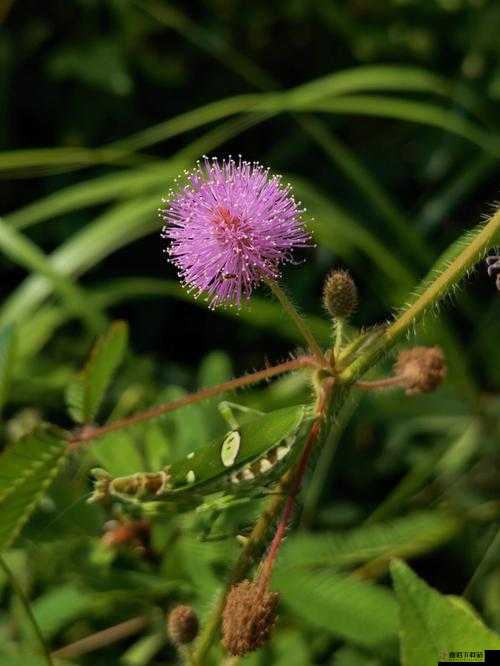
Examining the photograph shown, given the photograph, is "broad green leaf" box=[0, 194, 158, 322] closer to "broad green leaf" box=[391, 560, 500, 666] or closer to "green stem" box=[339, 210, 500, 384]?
"green stem" box=[339, 210, 500, 384]

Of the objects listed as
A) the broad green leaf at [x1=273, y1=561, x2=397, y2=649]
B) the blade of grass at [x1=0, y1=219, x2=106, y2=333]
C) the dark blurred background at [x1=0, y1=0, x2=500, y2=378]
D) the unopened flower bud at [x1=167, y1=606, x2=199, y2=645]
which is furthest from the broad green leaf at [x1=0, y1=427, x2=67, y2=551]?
the dark blurred background at [x1=0, y1=0, x2=500, y2=378]

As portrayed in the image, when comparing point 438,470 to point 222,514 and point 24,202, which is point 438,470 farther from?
point 24,202

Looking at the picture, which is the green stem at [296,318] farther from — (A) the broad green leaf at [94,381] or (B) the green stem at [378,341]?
(A) the broad green leaf at [94,381]

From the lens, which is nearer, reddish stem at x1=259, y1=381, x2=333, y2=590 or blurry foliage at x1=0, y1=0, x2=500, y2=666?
reddish stem at x1=259, y1=381, x2=333, y2=590

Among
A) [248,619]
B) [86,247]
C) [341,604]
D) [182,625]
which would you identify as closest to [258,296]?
[86,247]

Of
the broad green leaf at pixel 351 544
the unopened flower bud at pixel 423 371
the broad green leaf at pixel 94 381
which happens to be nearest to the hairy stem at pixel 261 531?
→ the unopened flower bud at pixel 423 371

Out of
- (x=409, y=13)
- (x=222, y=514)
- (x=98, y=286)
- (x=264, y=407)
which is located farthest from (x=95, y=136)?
(x=222, y=514)
